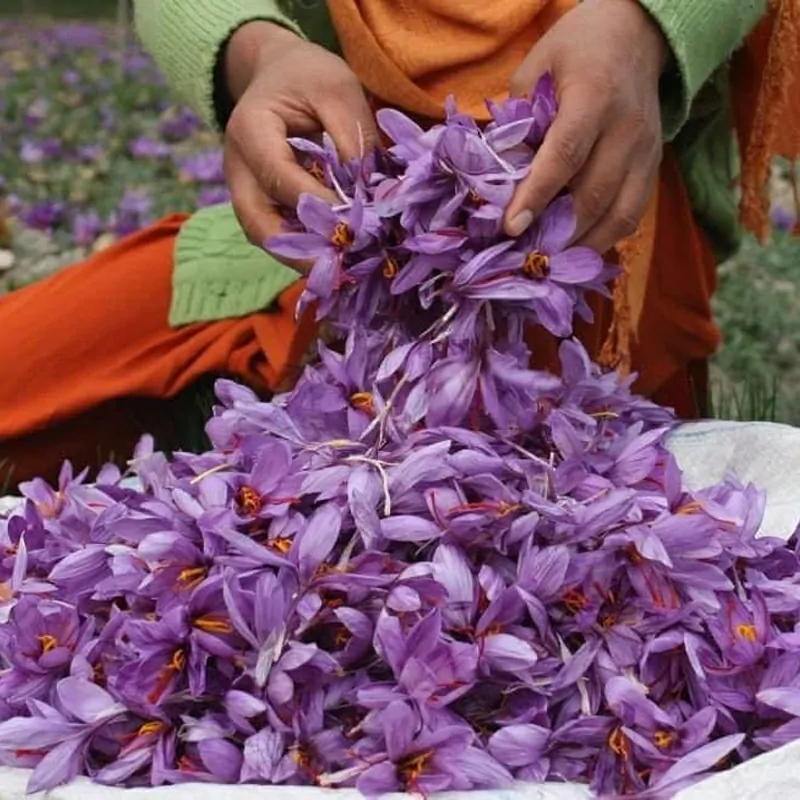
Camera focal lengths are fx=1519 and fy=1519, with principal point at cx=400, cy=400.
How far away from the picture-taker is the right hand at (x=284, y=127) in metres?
1.16

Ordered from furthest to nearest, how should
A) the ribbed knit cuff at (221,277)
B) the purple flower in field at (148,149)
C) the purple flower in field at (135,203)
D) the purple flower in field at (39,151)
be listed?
the purple flower in field at (148,149) < the purple flower in field at (39,151) < the purple flower in field at (135,203) < the ribbed knit cuff at (221,277)

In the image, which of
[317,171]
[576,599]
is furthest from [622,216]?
[576,599]

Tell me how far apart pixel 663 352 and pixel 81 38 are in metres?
4.83

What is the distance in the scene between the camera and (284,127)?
1.22 meters

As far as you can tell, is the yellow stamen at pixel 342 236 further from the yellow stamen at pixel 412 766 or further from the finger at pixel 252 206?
the yellow stamen at pixel 412 766

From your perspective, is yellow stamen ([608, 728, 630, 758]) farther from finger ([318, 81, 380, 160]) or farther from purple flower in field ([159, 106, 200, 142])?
purple flower in field ([159, 106, 200, 142])

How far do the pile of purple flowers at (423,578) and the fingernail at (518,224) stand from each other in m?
0.01

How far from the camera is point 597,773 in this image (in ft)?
3.14

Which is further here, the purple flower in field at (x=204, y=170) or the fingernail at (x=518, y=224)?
the purple flower in field at (x=204, y=170)

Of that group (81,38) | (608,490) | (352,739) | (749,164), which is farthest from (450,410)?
(81,38)

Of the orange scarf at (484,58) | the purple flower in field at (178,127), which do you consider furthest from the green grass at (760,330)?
the purple flower in field at (178,127)

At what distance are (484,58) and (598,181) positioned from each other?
1.44 feet

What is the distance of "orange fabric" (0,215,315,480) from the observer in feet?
5.92

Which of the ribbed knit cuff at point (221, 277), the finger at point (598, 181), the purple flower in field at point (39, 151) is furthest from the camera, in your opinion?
the purple flower in field at point (39, 151)
